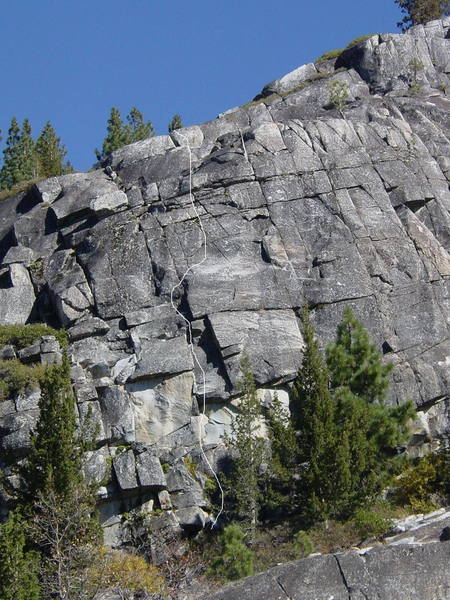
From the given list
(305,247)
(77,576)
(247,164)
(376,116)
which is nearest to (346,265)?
(305,247)

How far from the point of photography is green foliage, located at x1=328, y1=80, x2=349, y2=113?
41094mm

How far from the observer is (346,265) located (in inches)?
1316

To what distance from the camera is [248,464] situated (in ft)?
89.9

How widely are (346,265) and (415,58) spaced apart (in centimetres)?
1590

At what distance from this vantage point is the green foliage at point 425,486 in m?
27.6

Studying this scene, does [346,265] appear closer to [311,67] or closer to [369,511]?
[369,511]

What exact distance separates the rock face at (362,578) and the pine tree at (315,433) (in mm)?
6757

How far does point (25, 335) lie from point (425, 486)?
1226 centimetres

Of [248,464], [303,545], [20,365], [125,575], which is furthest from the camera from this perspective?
[20,365]

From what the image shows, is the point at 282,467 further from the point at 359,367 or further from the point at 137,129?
the point at 137,129

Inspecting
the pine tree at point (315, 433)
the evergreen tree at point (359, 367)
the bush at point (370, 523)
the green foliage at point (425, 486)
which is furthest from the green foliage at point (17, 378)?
the green foliage at point (425, 486)

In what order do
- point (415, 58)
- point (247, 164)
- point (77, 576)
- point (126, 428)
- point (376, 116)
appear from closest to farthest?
point (77, 576), point (126, 428), point (247, 164), point (376, 116), point (415, 58)

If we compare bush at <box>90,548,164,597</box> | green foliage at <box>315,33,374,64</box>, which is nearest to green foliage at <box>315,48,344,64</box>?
green foliage at <box>315,33,374,64</box>

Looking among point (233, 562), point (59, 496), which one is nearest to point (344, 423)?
point (233, 562)
